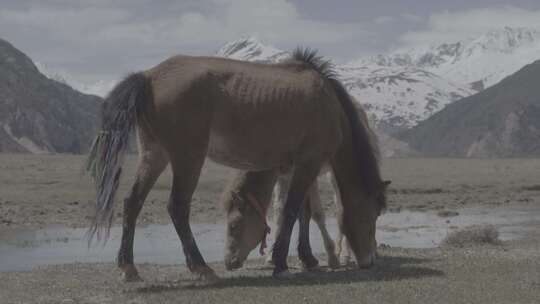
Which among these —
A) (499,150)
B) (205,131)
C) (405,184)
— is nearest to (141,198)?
(205,131)

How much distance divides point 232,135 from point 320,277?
7.33 feet

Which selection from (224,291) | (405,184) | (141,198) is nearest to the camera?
(224,291)

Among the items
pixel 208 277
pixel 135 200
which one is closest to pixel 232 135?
pixel 135 200

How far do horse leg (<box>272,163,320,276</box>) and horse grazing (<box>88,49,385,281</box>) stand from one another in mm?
13

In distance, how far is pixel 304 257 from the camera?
12.5 meters

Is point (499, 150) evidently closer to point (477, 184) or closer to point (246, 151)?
point (477, 184)

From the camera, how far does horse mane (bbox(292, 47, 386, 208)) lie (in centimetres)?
1177

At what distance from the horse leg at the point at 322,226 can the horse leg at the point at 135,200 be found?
2.82 meters

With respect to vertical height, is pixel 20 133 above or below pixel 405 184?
below

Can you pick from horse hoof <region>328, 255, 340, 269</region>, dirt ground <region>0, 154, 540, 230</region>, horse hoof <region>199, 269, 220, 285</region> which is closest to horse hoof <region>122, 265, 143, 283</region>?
horse hoof <region>199, 269, 220, 285</region>

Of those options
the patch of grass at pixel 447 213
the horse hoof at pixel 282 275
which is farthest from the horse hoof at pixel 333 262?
the patch of grass at pixel 447 213

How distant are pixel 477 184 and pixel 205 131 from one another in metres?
36.6

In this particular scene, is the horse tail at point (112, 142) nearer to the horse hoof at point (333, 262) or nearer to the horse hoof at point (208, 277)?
the horse hoof at point (208, 277)

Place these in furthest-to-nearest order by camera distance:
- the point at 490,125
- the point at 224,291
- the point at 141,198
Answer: the point at 490,125, the point at 141,198, the point at 224,291
